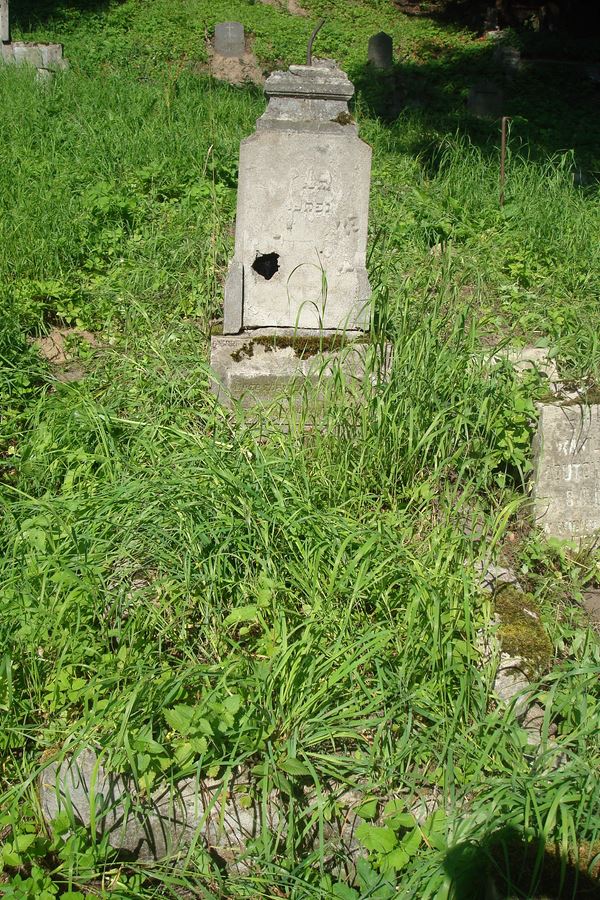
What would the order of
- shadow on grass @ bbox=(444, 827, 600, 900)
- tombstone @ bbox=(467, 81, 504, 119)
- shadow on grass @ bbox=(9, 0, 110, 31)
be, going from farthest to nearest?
shadow on grass @ bbox=(9, 0, 110, 31)
tombstone @ bbox=(467, 81, 504, 119)
shadow on grass @ bbox=(444, 827, 600, 900)

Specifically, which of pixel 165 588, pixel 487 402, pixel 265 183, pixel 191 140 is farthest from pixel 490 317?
pixel 191 140

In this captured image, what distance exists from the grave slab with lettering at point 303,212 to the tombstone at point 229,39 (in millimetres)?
8638

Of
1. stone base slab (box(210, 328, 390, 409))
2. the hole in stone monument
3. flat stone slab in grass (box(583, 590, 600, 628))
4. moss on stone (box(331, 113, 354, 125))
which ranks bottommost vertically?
flat stone slab in grass (box(583, 590, 600, 628))

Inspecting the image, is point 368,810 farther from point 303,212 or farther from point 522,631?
point 303,212

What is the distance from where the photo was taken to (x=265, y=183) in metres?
3.89

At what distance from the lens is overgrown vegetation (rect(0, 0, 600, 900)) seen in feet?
7.08

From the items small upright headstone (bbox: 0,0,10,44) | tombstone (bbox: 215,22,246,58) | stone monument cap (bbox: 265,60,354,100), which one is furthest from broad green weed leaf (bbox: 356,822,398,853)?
tombstone (bbox: 215,22,246,58)

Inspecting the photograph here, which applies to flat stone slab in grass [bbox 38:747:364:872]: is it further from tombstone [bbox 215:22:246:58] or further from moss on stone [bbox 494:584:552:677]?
tombstone [bbox 215:22:246:58]

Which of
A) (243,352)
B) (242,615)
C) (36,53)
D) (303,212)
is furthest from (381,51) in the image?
(242,615)

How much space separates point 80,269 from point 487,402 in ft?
9.48

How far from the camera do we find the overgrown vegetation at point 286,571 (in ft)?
7.08

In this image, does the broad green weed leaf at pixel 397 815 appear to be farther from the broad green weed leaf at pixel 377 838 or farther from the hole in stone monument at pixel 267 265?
the hole in stone monument at pixel 267 265

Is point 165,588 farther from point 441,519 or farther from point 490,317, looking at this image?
point 490,317

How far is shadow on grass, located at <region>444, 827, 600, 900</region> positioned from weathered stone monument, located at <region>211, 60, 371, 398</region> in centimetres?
221
